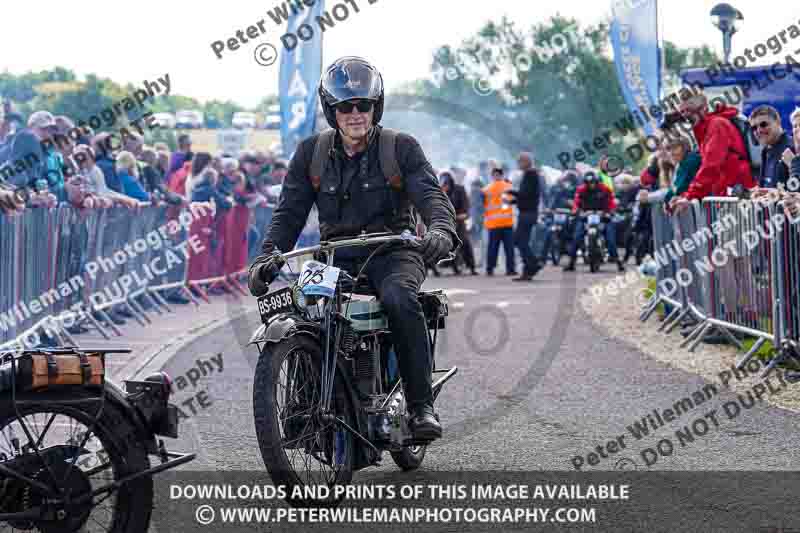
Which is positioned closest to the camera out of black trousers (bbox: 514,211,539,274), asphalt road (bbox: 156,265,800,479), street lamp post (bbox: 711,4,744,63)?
asphalt road (bbox: 156,265,800,479)

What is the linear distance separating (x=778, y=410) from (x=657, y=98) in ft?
46.8

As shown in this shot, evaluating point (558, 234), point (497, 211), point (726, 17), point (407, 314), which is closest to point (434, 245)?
point (407, 314)

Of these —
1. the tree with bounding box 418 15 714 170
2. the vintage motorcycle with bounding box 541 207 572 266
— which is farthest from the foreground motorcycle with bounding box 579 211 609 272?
the tree with bounding box 418 15 714 170

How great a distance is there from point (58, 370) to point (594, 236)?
2182cm

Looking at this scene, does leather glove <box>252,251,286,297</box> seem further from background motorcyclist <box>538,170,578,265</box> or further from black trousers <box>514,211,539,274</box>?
background motorcyclist <box>538,170,578,265</box>

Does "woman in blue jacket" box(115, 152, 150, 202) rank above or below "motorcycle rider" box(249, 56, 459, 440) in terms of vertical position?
above

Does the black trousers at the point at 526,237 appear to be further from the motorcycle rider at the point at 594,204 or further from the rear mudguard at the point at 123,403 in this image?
the rear mudguard at the point at 123,403

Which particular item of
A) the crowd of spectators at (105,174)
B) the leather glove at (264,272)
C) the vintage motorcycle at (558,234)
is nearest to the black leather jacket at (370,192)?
the leather glove at (264,272)

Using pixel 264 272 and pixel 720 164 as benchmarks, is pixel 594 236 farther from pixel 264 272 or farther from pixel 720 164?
pixel 264 272

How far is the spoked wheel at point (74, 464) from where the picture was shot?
4.57 meters

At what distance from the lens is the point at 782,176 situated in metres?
11.2

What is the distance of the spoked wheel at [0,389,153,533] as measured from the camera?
15.0ft

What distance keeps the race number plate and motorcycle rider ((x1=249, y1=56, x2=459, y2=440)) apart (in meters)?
0.27

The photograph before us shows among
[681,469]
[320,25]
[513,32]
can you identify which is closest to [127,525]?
[681,469]
